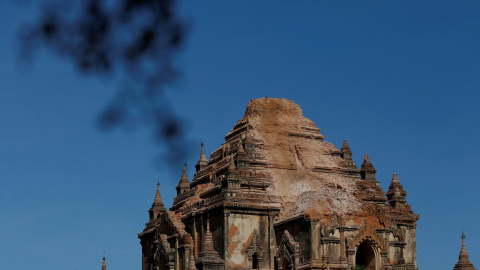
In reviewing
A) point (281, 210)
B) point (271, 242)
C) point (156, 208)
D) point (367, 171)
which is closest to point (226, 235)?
point (271, 242)

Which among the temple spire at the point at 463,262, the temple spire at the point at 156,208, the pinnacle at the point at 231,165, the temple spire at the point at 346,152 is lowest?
the temple spire at the point at 463,262

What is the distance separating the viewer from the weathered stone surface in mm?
54963

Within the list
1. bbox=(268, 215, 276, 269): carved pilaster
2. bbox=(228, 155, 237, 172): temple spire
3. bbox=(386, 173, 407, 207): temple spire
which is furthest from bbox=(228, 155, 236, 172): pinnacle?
bbox=(386, 173, 407, 207): temple spire

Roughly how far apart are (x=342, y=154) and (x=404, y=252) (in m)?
8.46

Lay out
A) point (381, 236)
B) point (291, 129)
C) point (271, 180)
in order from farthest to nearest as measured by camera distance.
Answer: point (291, 129) < point (271, 180) < point (381, 236)

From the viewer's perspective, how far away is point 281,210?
58156mm

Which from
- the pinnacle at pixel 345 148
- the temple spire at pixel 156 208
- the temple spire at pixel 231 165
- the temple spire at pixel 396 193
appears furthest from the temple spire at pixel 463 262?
the temple spire at pixel 156 208

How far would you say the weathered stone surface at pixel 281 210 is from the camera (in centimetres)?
5496

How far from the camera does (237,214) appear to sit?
189 ft

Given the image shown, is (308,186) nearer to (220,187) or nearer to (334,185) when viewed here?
(334,185)

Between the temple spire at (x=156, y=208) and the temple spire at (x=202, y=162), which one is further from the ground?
the temple spire at (x=202, y=162)

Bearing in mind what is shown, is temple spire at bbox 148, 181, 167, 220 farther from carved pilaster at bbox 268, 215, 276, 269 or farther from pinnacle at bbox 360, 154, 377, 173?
pinnacle at bbox 360, 154, 377, 173

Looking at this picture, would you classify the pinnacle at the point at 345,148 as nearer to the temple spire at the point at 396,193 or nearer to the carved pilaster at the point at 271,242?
the temple spire at the point at 396,193

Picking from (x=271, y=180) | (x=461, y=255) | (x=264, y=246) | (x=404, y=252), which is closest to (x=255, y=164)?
(x=271, y=180)
